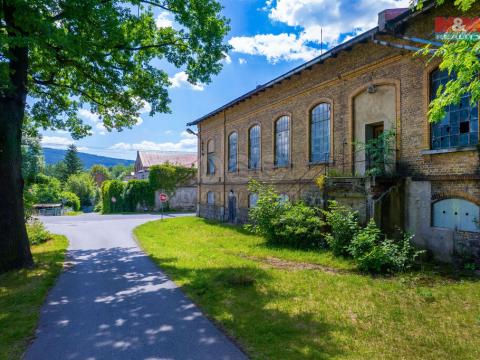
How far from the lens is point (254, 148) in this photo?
63.5 ft

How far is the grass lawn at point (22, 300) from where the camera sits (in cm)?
479

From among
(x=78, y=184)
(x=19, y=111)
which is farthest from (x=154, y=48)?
(x=78, y=184)

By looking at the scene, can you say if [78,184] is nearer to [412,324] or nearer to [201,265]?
[201,265]

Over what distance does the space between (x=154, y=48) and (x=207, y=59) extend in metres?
2.05

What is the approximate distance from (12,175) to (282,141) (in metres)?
11.8

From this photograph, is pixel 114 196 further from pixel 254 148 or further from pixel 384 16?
pixel 384 16

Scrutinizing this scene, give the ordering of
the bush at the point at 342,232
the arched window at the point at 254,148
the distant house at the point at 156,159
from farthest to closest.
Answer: the distant house at the point at 156,159, the arched window at the point at 254,148, the bush at the point at 342,232

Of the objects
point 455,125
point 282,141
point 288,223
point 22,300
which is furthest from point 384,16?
point 22,300

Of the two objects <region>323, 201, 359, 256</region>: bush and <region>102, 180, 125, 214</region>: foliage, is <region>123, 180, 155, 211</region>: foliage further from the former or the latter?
→ <region>323, 201, 359, 256</region>: bush

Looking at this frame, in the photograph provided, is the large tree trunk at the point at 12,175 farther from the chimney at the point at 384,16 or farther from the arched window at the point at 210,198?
the arched window at the point at 210,198

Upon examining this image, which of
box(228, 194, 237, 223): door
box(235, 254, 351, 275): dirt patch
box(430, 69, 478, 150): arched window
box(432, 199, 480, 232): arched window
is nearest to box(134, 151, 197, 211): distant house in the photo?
box(228, 194, 237, 223): door

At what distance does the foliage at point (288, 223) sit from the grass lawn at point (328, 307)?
60.3 inches

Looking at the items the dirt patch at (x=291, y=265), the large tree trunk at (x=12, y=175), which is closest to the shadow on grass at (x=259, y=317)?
the dirt patch at (x=291, y=265)

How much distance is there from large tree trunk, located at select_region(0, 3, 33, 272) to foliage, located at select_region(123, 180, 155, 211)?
1073 inches
